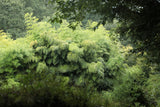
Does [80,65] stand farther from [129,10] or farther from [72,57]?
[129,10]

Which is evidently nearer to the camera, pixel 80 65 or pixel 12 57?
pixel 12 57

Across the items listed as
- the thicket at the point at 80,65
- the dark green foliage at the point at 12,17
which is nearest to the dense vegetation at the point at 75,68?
the thicket at the point at 80,65

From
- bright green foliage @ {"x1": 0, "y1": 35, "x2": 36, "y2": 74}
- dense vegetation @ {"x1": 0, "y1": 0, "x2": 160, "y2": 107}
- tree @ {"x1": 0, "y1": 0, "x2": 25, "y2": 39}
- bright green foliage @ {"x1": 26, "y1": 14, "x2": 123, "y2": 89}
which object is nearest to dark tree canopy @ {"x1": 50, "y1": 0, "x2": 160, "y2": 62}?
dense vegetation @ {"x1": 0, "y1": 0, "x2": 160, "y2": 107}

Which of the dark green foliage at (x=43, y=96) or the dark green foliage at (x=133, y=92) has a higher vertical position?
the dark green foliage at (x=43, y=96)

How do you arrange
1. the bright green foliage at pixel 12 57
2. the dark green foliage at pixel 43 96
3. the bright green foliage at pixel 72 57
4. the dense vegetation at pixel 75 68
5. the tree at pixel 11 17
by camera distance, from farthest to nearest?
the tree at pixel 11 17, the bright green foliage at pixel 72 57, the bright green foliage at pixel 12 57, the dense vegetation at pixel 75 68, the dark green foliage at pixel 43 96

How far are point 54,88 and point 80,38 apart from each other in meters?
6.13

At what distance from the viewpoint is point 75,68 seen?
727 centimetres

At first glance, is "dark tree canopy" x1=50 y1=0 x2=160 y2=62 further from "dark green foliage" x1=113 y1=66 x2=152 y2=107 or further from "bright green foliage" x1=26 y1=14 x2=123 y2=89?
"bright green foliage" x1=26 y1=14 x2=123 y2=89

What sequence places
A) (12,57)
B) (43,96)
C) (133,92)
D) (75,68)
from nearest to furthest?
(43,96), (133,92), (12,57), (75,68)

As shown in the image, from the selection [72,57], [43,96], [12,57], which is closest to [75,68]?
[72,57]

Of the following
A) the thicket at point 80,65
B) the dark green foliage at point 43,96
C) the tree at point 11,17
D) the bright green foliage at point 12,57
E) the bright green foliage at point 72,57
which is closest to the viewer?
the dark green foliage at point 43,96

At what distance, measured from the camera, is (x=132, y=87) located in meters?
5.19

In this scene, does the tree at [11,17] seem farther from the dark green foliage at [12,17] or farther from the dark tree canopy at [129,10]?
the dark tree canopy at [129,10]

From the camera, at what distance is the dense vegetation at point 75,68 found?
6.78ft
